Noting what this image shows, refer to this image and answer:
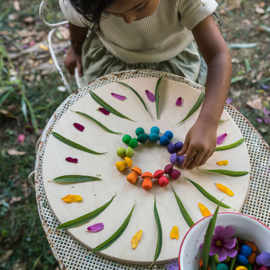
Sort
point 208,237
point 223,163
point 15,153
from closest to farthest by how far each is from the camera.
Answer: point 208,237 < point 223,163 < point 15,153

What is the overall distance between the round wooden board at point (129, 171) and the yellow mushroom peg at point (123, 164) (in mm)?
17

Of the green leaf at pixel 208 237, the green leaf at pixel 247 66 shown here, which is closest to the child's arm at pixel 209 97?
the green leaf at pixel 208 237

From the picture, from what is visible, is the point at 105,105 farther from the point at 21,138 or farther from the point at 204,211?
the point at 21,138

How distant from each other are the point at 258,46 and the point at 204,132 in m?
1.48

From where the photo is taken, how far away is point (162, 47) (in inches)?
37.1

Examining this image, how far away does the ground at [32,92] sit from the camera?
1.33 m

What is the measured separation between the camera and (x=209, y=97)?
73 centimetres

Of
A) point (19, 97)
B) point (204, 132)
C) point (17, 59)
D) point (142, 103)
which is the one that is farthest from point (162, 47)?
point (17, 59)

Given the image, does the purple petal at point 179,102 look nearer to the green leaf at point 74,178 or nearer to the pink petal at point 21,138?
the green leaf at point 74,178

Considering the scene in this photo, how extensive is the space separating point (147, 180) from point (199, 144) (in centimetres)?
16

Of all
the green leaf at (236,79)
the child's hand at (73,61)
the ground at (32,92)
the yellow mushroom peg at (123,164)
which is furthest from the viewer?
the green leaf at (236,79)

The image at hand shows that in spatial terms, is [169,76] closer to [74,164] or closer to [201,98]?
[201,98]

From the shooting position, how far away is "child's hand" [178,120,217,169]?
67cm

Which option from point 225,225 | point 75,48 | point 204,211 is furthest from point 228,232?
point 75,48
